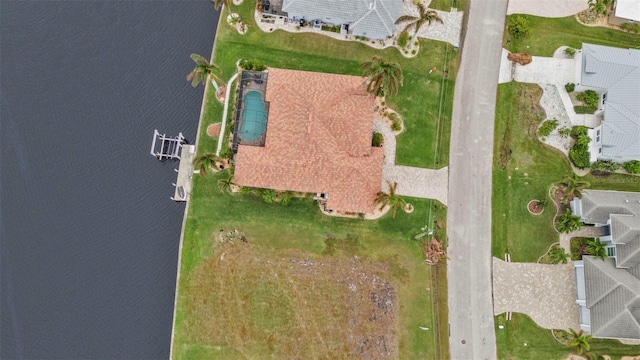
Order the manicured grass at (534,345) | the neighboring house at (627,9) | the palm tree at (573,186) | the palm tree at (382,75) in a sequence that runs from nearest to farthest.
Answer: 1. the palm tree at (382,75)
2. the palm tree at (573,186)
3. the manicured grass at (534,345)
4. the neighboring house at (627,9)

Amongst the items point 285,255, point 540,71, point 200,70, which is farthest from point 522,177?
point 200,70

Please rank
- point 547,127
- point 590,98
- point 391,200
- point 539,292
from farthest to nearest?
1. point 590,98
2. point 547,127
3. point 539,292
4. point 391,200

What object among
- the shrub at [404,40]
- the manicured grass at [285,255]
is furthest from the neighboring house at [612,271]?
the shrub at [404,40]

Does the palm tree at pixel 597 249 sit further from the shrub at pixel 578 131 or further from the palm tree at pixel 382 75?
the palm tree at pixel 382 75

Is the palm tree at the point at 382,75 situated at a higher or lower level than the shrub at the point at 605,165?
higher

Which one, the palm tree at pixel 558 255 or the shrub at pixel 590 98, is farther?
the shrub at pixel 590 98

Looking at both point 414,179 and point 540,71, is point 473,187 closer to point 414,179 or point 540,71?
point 414,179

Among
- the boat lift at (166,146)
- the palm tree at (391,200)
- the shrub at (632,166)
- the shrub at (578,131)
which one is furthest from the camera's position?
the boat lift at (166,146)
